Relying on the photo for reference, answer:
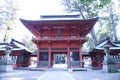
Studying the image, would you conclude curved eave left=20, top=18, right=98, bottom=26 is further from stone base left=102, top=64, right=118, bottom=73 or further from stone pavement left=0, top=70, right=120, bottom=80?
stone pavement left=0, top=70, right=120, bottom=80

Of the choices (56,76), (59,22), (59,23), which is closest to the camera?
(56,76)

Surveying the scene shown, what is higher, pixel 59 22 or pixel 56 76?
pixel 59 22

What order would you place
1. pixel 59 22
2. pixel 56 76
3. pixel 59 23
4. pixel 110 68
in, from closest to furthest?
pixel 56 76 < pixel 110 68 < pixel 59 22 < pixel 59 23

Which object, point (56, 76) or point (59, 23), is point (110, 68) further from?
point (59, 23)

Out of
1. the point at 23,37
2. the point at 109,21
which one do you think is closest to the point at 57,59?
the point at 23,37

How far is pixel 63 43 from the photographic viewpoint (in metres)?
21.0

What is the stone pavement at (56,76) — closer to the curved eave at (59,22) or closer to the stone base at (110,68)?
the stone base at (110,68)

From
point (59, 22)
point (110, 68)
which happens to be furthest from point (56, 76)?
point (59, 22)

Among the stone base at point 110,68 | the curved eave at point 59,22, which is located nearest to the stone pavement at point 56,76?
the stone base at point 110,68

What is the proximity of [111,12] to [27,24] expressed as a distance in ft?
68.8

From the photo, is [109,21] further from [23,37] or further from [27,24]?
[23,37]

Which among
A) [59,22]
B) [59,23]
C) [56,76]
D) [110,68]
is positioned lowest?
[56,76]

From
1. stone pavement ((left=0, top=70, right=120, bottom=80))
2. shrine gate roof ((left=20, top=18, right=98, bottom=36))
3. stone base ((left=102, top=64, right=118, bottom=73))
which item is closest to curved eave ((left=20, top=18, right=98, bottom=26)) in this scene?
shrine gate roof ((left=20, top=18, right=98, bottom=36))

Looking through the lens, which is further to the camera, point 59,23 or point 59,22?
point 59,23
